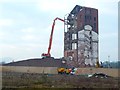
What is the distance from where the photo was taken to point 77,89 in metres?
20.0

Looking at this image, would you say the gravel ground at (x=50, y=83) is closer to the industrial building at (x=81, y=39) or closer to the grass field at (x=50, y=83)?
the grass field at (x=50, y=83)

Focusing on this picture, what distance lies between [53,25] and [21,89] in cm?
5693

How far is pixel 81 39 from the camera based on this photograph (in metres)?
80.6

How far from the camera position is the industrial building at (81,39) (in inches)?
3142

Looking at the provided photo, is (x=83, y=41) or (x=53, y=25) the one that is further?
(x=83, y=41)

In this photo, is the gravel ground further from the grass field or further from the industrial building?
the industrial building

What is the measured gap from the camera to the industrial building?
7981 centimetres

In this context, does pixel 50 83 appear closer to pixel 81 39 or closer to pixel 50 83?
pixel 50 83

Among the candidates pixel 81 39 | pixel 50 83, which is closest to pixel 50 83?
pixel 50 83

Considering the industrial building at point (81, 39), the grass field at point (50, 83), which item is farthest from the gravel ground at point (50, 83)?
the industrial building at point (81, 39)

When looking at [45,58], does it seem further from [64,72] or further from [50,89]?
[50,89]

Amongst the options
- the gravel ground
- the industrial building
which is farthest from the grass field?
the industrial building

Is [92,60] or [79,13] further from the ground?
[79,13]

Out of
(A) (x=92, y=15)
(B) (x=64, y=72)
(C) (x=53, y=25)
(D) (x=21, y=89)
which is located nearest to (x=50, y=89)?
(D) (x=21, y=89)
